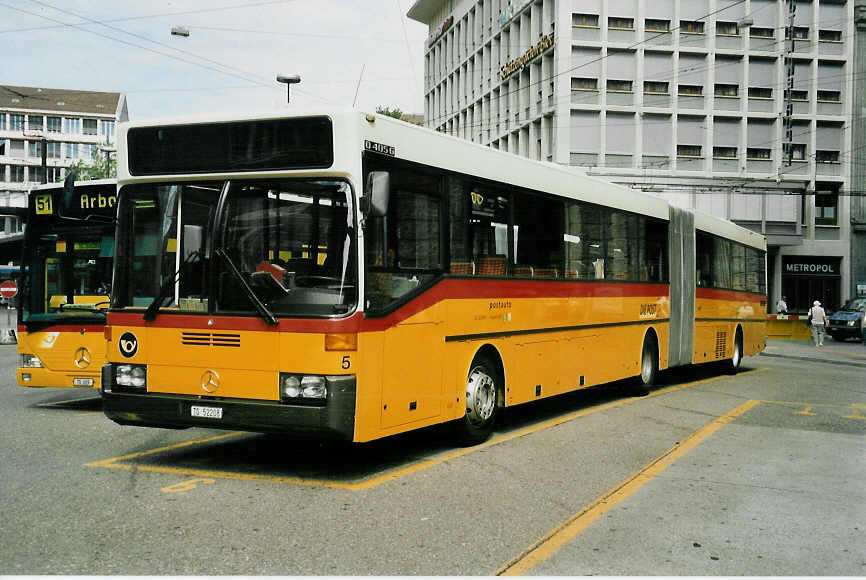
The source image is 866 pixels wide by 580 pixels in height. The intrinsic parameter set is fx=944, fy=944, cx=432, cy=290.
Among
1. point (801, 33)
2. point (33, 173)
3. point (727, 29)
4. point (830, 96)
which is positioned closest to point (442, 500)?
point (727, 29)

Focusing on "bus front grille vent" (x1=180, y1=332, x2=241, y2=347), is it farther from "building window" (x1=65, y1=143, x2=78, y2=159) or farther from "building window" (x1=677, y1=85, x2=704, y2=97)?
"building window" (x1=65, y1=143, x2=78, y2=159)

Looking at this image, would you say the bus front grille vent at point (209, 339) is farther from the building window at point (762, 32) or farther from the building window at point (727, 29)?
the building window at point (762, 32)

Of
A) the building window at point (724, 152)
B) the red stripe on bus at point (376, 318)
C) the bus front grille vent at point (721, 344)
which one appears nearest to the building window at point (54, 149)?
the building window at point (724, 152)

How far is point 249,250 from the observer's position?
7723 mm

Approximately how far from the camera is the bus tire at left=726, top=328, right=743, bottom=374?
2091 centimetres

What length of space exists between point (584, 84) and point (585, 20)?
3.55 meters

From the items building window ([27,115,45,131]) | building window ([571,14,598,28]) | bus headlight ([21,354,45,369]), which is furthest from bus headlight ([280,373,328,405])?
building window ([27,115,45,131])

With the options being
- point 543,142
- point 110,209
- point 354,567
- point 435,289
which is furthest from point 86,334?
point 543,142

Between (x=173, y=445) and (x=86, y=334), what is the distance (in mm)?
3472

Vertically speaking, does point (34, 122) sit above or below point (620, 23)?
above

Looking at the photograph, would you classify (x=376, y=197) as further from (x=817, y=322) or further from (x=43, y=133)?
(x=43, y=133)

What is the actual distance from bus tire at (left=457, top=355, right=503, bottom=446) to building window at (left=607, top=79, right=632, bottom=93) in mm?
45472

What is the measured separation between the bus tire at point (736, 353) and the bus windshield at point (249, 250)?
15.2 meters

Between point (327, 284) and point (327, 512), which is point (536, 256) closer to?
point (327, 284)
